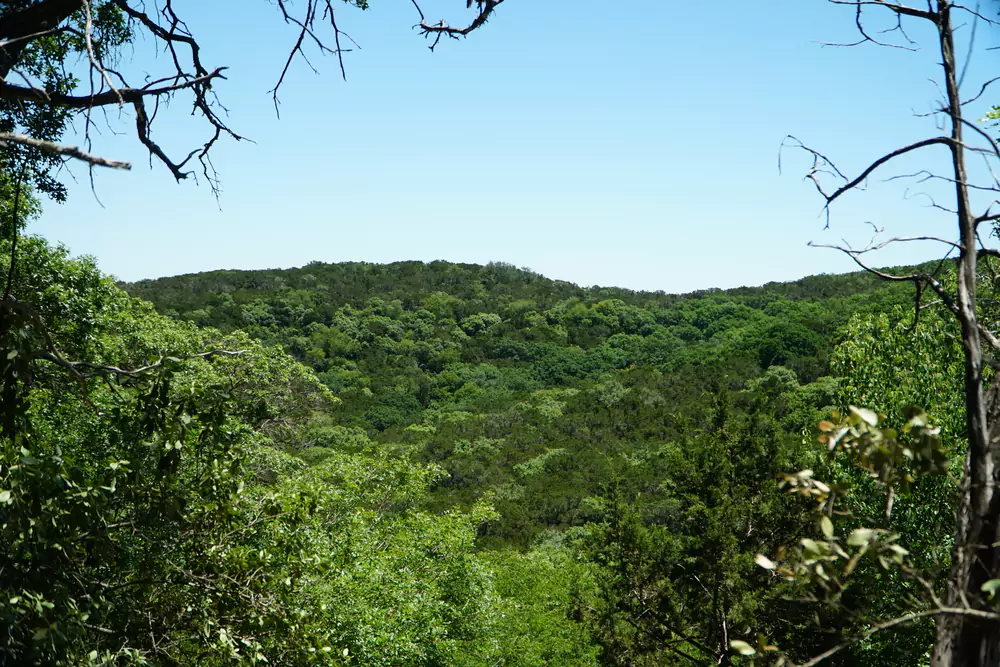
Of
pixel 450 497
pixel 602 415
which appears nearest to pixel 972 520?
pixel 450 497

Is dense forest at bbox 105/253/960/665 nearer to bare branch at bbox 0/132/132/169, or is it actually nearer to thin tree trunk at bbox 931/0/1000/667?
thin tree trunk at bbox 931/0/1000/667

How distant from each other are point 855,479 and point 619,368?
215ft

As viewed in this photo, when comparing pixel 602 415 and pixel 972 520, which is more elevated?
pixel 972 520

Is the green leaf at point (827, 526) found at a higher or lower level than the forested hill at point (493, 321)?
lower

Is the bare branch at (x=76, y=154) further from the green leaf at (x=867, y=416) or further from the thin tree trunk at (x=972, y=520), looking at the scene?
the thin tree trunk at (x=972, y=520)

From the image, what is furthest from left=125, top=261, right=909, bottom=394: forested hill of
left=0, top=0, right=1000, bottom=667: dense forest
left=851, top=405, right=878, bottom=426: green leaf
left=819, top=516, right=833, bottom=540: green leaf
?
left=819, top=516, right=833, bottom=540: green leaf

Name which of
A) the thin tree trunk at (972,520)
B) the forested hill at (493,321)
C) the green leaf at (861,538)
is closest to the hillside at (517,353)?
the forested hill at (493,321)

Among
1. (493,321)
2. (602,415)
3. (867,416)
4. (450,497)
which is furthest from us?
(493,321)

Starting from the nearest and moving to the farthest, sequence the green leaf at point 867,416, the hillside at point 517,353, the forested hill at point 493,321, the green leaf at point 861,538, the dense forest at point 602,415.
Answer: the green leaf at point 861,538
the green leaf at point 867,416
the dense forest at point 602,415
the hillside at point 517,353
the forested hill at point 493,321

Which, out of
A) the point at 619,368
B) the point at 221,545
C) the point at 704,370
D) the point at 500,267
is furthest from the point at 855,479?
the point at 500,267

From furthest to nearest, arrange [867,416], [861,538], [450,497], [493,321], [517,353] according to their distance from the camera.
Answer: [493,321]
[517,353]
[450,497]
[867,416]
[861,538]

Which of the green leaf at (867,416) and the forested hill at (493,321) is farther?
the forested hill at (493,321)

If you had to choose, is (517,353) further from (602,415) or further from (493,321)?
(602,415)

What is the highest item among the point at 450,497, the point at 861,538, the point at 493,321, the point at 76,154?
the point at 493,321
